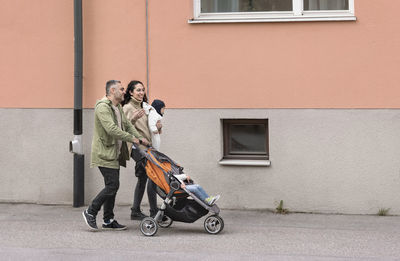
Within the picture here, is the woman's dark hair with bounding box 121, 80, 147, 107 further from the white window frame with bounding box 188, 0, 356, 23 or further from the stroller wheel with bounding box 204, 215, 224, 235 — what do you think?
the stroller wheel with bounding box 204, 215, 224, 235

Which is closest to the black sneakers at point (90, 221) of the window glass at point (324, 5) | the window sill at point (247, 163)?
the window sill at point (247, 163)

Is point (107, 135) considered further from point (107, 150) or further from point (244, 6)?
point (244, 6)

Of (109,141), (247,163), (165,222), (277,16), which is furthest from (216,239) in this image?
(277,16)

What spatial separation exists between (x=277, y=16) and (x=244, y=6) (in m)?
0.53

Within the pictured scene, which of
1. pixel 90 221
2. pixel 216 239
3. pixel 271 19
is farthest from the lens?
pixel 271 19

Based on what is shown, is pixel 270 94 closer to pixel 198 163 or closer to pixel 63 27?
pixel 198 163

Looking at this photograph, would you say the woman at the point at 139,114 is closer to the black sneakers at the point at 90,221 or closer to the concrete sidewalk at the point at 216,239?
the concrete sidewalk at the point at 216,239

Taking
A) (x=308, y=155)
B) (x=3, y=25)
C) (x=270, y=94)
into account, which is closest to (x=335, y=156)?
(x=308, y=155)

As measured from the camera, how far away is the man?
26.2 feet

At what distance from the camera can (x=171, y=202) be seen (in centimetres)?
811

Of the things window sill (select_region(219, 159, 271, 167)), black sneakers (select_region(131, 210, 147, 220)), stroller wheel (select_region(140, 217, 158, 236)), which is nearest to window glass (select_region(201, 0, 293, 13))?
window sill (select_region(219, 159, 271, 167))

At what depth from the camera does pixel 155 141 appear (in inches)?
337

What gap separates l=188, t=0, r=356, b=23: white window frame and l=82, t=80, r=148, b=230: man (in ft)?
6.61

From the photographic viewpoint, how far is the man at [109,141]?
7.98m
